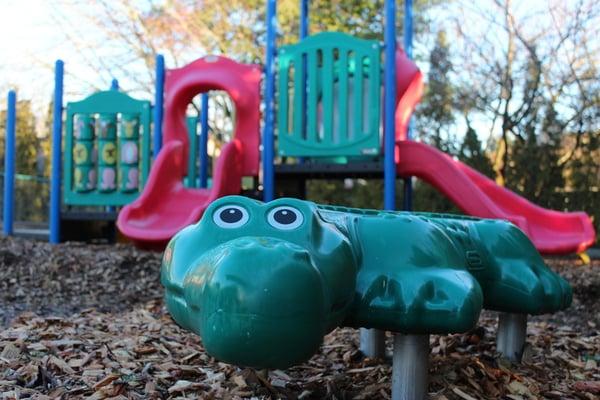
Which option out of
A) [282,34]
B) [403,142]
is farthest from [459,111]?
[403,142]

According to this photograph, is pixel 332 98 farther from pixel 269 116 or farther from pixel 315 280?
pixel 315 280

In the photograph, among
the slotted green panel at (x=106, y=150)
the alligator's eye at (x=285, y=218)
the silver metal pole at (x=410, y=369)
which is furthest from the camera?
the slotted green panel at (x=106, y=150)

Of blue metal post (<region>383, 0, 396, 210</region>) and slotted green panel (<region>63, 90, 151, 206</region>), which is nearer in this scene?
blue metal post (<region>383, 0, 396, 210</region>)

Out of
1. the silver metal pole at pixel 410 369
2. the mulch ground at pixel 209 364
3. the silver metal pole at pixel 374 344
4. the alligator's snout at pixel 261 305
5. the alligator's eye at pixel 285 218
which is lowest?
the mulch ground at pixel 209 364

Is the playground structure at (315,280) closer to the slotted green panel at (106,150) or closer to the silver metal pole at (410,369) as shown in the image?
the silver metal pole at (410,369)

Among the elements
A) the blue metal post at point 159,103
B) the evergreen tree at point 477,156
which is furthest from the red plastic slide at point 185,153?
the evergreen tree at point 477,156

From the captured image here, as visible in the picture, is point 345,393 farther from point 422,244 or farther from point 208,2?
point 208,2

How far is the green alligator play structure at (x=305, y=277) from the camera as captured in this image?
167 centimetres

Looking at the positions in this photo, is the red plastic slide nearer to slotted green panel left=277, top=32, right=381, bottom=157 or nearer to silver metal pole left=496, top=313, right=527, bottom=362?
slotted green panel left=277, top=32, right=381, bottom=157

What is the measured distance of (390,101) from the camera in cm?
684

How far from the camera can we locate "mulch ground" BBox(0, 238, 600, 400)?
2545 mm

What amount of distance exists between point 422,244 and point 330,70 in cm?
520

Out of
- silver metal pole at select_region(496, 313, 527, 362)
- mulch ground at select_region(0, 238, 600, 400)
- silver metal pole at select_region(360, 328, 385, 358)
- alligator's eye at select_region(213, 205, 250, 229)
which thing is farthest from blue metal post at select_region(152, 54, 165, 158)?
alligator's eye at select_region(213, 205, 250, 229)

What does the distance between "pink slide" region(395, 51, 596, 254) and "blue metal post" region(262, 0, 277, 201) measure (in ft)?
4.79
